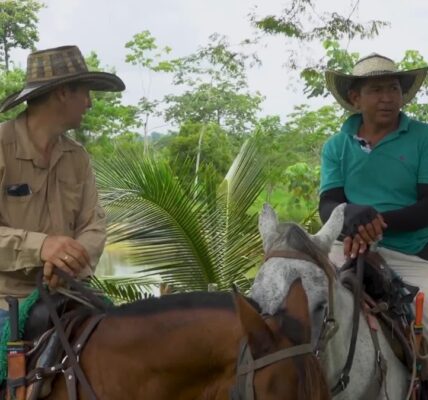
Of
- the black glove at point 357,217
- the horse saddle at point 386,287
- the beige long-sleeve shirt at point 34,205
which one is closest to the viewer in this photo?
the beige long-sleeve shirt at point 34,205

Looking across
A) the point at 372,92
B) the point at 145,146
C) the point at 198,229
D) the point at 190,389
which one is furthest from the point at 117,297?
the point at 190,389

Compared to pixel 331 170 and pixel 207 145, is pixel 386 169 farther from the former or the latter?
pixel 207 145

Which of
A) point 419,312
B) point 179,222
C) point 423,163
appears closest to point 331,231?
point 419,312

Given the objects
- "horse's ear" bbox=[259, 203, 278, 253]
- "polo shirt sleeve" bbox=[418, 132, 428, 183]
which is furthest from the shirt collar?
"polo shirt sleeve" bbox=[418, 132, 428, 183]

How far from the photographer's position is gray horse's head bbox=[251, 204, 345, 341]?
346 centimetres

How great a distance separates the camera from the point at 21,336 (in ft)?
11.5

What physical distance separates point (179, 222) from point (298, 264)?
4302 mm

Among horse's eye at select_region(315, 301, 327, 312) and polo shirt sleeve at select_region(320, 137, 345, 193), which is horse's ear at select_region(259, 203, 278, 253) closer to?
horse's eye at select_region(315, 301, 327, 312)

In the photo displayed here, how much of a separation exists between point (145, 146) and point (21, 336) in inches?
203

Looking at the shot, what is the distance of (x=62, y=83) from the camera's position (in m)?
3.87

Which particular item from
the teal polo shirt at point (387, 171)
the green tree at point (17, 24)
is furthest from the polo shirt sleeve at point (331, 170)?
the green tree at point (17, 24)

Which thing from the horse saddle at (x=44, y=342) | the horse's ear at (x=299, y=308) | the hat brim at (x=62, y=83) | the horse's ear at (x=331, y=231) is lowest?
the horse saddle at (x=44, y=342)

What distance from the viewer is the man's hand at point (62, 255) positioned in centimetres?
349

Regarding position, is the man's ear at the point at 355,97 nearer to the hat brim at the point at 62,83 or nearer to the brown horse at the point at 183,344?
the hat brim at the point at 62,83
